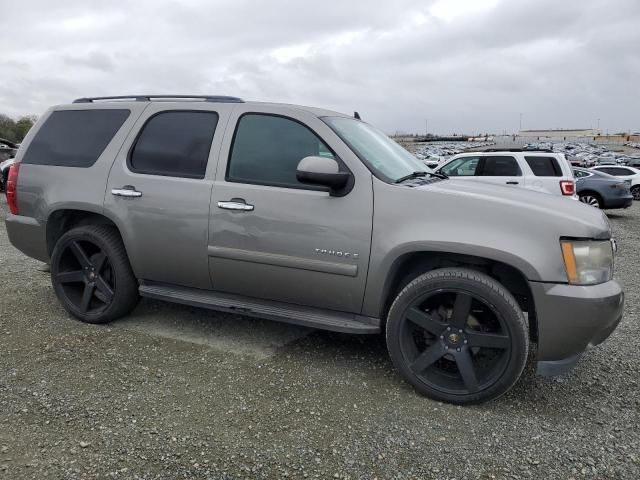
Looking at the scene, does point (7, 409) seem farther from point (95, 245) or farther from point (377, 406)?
point (377, 406)

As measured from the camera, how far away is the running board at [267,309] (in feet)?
10.9

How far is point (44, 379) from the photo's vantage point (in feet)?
10.7

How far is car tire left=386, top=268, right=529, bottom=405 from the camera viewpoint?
295 cm

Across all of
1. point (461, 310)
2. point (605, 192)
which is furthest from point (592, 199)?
point (461, 310)

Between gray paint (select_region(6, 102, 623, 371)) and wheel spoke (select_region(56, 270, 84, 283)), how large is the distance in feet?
1.24

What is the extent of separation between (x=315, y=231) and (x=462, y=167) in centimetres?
872

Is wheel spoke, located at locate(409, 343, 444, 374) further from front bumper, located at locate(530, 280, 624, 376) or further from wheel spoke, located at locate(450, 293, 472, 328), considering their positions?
front bumper, located at locate(530, 280, 624, 376)

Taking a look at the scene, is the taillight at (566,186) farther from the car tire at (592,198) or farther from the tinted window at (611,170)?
the tinted window at (611,170)

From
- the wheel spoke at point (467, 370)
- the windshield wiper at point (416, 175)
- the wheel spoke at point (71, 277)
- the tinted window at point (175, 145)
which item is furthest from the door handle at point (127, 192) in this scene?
the wheel spoke at point (467, 370)

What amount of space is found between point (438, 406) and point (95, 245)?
289 cm

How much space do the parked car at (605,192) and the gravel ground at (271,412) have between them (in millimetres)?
11355

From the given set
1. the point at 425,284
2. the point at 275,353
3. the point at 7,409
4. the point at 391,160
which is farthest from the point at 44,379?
the point at 391,160

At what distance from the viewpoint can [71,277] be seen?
166 inches

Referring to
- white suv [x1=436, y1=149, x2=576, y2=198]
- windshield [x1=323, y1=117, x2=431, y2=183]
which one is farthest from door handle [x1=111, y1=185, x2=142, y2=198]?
white suv [x1=436, y1=149, x2=576, y2=198]
